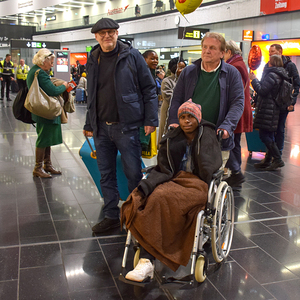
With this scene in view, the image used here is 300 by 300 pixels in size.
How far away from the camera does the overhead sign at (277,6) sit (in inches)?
587

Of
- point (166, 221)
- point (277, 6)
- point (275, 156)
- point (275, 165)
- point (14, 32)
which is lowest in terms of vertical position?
point (275, 165)

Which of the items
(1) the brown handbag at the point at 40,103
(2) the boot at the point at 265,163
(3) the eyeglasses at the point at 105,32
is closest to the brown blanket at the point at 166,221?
(3) the eyeglasses at the point at 105,32

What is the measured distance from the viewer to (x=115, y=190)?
3521 millimetres

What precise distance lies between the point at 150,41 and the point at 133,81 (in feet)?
76.8

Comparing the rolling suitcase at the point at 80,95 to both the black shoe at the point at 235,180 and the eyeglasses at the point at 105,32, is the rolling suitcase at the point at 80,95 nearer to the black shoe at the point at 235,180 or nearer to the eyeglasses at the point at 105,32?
the black shoe at the point at 235,180

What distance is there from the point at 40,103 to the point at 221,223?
2.93 m

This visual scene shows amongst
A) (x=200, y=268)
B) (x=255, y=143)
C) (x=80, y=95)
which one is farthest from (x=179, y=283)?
(x=80, y=95)

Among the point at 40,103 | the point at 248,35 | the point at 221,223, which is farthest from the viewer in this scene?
the point at 248,35

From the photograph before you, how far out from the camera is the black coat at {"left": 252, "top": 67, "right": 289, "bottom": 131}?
5.64m

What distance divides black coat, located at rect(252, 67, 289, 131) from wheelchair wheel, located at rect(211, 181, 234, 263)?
10.1 ft

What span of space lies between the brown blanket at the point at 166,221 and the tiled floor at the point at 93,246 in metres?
0.30

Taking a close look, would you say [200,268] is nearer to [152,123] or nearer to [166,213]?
[166,213]

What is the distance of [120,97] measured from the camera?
3166mm

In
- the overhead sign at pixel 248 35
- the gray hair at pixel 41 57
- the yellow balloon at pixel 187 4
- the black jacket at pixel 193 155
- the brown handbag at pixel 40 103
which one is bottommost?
the black jacket at pixel 193 155
